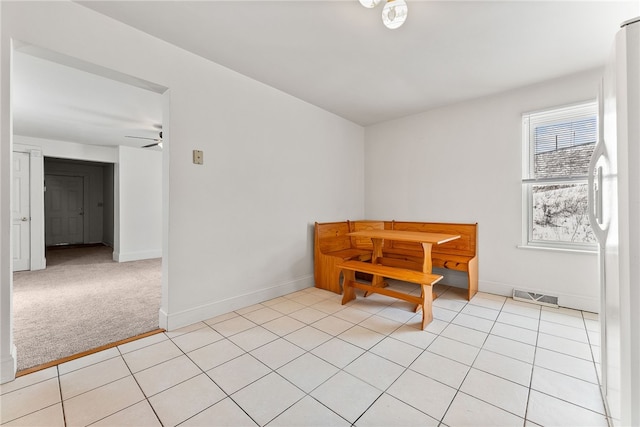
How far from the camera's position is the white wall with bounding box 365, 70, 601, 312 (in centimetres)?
292

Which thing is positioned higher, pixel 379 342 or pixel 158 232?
pixel 158 232

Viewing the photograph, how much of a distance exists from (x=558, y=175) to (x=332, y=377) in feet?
10.8

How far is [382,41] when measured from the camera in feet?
7.52

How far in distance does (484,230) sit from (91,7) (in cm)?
442

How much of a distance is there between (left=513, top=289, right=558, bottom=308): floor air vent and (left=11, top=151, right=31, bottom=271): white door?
7.62m

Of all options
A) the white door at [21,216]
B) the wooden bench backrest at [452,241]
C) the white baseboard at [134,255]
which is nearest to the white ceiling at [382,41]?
the wooden bench backrest at [452,241]

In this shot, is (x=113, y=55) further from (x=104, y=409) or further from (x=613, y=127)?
(x=613, y=127)

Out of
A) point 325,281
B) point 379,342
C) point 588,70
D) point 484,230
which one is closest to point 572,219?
point 484,230

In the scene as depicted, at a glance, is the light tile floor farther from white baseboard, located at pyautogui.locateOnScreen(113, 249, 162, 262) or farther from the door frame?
the door frame

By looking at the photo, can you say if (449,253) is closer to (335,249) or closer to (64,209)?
(335,249)

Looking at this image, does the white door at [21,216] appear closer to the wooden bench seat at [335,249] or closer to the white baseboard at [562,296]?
the wooden bench seat at [335,249]

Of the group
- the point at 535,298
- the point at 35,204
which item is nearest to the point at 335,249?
the point at 535,298

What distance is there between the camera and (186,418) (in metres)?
1.40

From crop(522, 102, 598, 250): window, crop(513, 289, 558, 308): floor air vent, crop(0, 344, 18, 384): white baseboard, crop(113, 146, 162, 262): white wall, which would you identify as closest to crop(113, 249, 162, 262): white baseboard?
crop(113, 146, 162, 262): white wall
